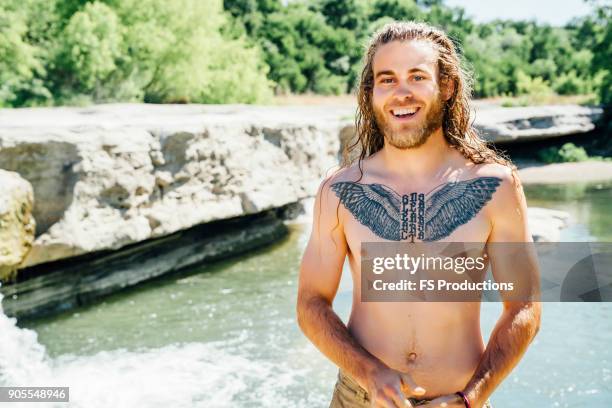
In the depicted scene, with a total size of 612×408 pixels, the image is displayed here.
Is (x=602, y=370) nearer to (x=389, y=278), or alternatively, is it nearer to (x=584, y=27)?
(x=389, y=278)

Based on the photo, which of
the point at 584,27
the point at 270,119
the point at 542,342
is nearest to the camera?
the point at 542,342

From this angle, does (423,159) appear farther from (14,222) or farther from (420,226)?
(14,222)

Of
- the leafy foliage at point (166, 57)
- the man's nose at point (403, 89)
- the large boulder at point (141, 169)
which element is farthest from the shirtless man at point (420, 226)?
the leafy foliage at point (166, 57)

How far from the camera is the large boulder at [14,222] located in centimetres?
484

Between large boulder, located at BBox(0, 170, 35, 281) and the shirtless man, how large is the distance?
12.6 ft

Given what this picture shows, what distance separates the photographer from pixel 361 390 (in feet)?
5.19

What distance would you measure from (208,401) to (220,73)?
14019 millimetres

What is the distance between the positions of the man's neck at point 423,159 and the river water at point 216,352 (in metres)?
2.61

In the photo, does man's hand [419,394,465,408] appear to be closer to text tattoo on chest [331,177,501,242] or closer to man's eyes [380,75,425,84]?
text tattoo on chest [331,177,501,242]

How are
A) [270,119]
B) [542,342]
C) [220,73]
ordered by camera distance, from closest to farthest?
[542,342] → [270,119] → [220,73]

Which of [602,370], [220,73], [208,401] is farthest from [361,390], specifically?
[220,73]

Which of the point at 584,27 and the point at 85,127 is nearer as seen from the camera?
the point at 85,127

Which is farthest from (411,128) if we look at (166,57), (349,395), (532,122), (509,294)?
(166,57)

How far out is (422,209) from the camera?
5.36ft
